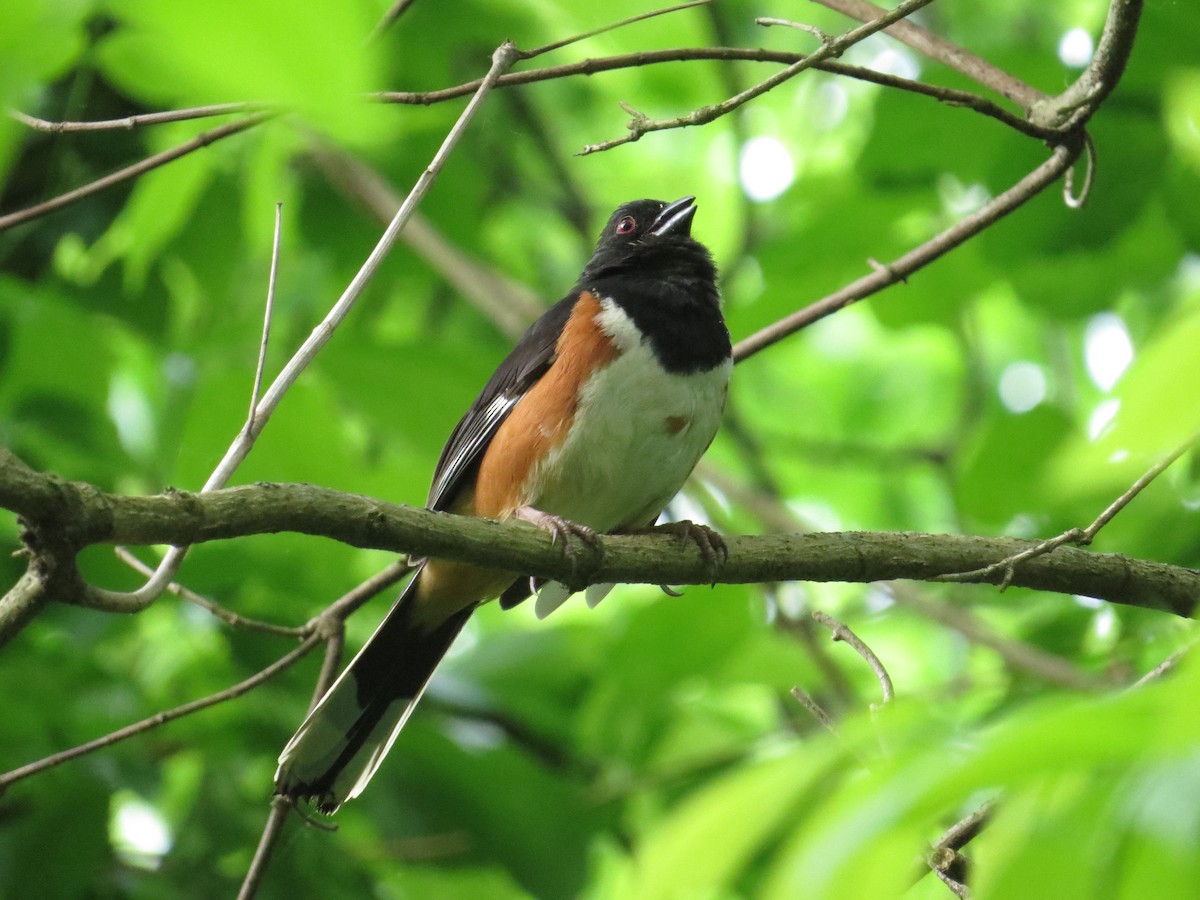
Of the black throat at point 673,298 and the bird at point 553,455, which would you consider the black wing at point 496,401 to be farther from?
the black throat at point 673,298

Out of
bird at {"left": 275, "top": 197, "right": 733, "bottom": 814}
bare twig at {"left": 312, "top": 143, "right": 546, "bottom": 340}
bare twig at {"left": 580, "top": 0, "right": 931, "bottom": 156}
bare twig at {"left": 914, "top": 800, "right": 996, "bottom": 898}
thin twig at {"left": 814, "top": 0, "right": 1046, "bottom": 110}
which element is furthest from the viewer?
bare twig at {"left": 312, "top": 143, "right": 546, "bottom": 340}

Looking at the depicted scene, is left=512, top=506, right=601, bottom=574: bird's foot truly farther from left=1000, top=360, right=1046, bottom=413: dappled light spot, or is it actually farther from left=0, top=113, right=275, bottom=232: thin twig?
left=1000, top=360, right=1046, bottom=413: dappled light spot

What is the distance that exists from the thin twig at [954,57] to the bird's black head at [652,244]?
4.74 ft

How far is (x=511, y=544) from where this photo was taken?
297 cm

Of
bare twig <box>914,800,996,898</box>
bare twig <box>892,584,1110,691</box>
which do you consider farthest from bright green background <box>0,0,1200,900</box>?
bare twig <box>914,800,996,898</box>

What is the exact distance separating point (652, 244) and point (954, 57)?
1.65 m

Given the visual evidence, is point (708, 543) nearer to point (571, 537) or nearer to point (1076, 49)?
point (571, 537)

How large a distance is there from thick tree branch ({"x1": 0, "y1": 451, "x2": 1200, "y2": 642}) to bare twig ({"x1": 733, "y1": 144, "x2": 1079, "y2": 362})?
0.78m

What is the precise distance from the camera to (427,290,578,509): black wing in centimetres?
452

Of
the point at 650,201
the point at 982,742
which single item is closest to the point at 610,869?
the point at 650,201

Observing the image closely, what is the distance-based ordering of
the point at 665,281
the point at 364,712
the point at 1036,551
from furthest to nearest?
the point at 665,281, the point at 364,712, the point at 1036,551

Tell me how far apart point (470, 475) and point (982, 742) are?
3761 millimetres

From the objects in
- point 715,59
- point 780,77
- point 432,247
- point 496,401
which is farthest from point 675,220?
point 780,77

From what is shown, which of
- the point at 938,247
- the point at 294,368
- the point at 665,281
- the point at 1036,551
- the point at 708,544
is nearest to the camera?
the point at 294,368
